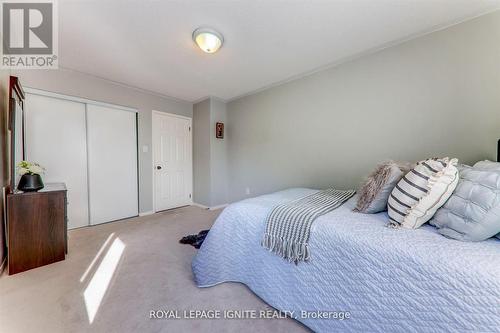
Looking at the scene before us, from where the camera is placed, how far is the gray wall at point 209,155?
12.5 ft

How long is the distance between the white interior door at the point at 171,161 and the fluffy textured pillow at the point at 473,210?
3.89 m

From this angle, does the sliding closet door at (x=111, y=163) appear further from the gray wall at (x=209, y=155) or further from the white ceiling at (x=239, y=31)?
the gray wall at (x=209, y=155)

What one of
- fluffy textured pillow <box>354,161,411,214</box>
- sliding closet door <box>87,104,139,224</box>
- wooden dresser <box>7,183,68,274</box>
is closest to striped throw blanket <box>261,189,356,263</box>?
fluffy textured pillow <box>354,161,411,214</box>

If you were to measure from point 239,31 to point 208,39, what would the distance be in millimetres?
315

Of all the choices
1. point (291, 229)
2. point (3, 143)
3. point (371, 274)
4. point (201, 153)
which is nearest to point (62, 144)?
point (3, 143)

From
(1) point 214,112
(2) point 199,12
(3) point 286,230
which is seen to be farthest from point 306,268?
(1) point 214,112

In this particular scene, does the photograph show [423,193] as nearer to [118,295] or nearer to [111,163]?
[118,295]

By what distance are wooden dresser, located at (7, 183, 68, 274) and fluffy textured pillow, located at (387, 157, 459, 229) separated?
2934 millimetres

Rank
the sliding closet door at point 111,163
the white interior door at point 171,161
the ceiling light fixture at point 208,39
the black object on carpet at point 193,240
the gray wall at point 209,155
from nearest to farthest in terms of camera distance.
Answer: the ceiling light fixture at point 208,39 < the black object on carpet at point 193,240 < the sliding closet door at point 111,163 < the white interior door at point 171,161 < the gray wall at point 209,155

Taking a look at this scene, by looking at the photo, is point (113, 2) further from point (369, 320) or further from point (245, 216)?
point (369, 320)

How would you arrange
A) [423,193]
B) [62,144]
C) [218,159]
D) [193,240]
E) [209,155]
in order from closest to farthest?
[423,193] < [193,240] < [62,144] < [209,155] < [218,159]

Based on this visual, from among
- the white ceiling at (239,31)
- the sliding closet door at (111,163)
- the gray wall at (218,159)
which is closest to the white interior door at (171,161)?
the sliding closet door at (111,163)

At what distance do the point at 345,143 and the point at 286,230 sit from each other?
1.68 meters

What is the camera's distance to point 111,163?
309 cm
